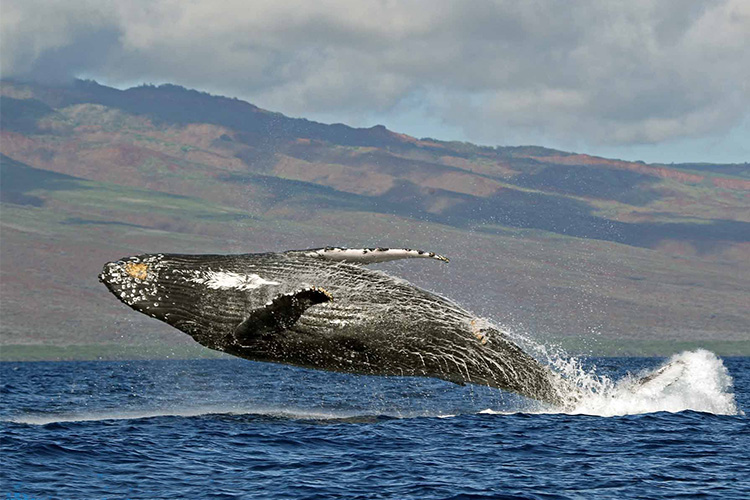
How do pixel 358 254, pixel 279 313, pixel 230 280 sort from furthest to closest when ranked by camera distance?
1. pixel 230 280
2. pixel 358 254
3. pixel 279 313

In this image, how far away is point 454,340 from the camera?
17438 mm

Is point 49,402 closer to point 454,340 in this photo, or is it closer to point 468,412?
point 468,412

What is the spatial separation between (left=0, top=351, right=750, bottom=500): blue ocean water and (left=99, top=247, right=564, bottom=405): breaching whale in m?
2.15

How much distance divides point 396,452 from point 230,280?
5.42 metres

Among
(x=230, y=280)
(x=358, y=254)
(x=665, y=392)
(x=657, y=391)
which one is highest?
(x=358, y=254)

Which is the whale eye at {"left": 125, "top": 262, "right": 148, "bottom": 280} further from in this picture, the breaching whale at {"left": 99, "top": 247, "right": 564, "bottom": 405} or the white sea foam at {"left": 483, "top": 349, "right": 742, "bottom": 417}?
the white sea foam at {"left": 483, "top": 349, "right": 742, "bottom": 417}

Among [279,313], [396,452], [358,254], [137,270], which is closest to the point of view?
[279,313]

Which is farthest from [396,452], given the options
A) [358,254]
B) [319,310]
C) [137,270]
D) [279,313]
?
[137,270]

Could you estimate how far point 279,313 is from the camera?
613 inches

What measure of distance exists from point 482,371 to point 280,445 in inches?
212

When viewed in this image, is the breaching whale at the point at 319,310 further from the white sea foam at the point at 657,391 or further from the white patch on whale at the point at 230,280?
the white sea foam at the point at 657,391

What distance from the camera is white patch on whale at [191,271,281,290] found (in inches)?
661

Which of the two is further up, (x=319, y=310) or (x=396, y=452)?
(x=319, y=310)

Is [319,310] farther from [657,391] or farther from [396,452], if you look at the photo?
[657,391]
